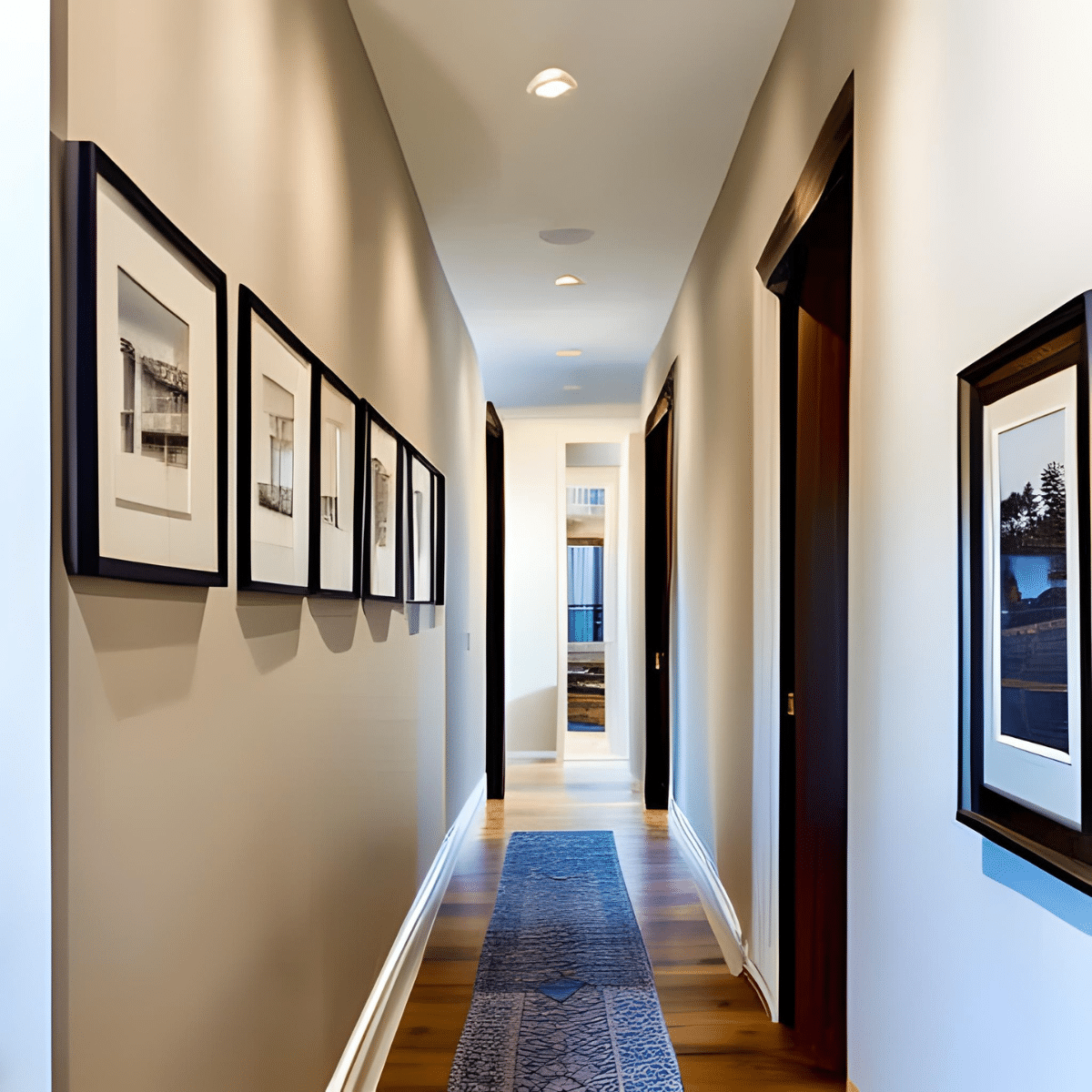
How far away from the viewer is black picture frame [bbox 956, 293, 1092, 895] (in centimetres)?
104

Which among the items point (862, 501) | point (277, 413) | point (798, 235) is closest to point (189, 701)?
point (277, 413)

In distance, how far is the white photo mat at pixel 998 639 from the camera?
1.07 metres

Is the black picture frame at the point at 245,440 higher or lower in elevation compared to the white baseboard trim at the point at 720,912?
higher

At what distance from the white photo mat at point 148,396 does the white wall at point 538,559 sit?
20.5ft

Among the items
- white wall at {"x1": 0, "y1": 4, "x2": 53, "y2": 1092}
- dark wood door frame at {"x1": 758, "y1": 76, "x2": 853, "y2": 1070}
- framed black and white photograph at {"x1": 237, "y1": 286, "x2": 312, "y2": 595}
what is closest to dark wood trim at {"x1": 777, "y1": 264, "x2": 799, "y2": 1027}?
dark wood door frame at {"x1": 758, "y1": 76, "x2": 853, "y2": 1070}

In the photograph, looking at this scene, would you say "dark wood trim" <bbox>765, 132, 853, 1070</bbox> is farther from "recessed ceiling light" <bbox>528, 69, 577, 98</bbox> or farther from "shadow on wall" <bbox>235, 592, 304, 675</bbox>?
"shadow on wall" <bbox>235, 592, 304, 675</bbox>

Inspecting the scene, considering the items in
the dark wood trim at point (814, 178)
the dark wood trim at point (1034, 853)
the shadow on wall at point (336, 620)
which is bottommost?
the dark wood trim at point (1034, 853)

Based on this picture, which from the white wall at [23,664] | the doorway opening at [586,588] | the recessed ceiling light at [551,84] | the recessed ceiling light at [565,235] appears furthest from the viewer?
the doorway opening at [586,588]

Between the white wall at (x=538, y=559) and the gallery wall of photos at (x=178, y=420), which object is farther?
the white wall at (x=538, y=559)

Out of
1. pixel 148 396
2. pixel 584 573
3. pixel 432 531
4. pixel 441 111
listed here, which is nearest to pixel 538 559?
pixel 584 573

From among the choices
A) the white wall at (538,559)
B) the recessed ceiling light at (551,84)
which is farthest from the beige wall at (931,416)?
the white wall at (538,559)

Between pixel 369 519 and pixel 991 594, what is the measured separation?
1701mm

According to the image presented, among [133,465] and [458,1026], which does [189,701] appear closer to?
[133,465]

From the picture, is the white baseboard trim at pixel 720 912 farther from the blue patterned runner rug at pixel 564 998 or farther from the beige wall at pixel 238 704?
the beige wall at pixel 238 704
